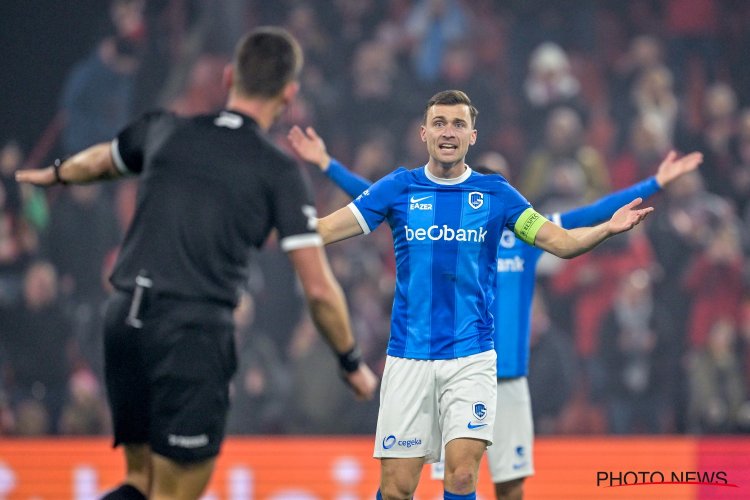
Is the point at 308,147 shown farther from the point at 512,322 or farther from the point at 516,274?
the point at 512,322

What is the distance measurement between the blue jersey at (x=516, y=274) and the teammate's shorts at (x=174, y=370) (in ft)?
8.48

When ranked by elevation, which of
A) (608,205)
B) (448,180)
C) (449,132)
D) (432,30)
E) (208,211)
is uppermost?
(432,30)

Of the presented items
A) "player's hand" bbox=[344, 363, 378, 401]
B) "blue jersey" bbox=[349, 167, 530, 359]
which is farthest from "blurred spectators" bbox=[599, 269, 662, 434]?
"player's hand" bbox=[344, 363, 378, 401]

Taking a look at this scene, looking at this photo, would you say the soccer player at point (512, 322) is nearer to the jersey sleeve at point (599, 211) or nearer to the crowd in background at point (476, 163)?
the jersey sleeve at point (599, 211)

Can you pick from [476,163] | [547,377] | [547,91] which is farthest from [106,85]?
[547,377]

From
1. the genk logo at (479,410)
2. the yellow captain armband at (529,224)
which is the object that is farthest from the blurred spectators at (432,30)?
the genk logo at (479,410)

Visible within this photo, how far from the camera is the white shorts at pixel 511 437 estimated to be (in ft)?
20.7

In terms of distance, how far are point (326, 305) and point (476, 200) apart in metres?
1.80

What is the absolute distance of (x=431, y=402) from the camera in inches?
210

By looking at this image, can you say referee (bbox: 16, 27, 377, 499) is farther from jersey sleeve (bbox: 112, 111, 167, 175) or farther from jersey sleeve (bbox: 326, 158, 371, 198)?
jersey sleeve (bbox: 326, 158, 371, 198)

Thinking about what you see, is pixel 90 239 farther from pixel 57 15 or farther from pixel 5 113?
pixel 57 15

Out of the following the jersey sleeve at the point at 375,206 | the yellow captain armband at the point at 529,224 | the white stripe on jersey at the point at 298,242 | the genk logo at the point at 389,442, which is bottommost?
the genk logo at the point at 389,442

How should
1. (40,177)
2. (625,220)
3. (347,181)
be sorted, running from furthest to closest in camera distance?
A: 1. (347,181)
2. (625,220)
3. (40,177)

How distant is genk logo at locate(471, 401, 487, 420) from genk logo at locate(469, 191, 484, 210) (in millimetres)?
997
